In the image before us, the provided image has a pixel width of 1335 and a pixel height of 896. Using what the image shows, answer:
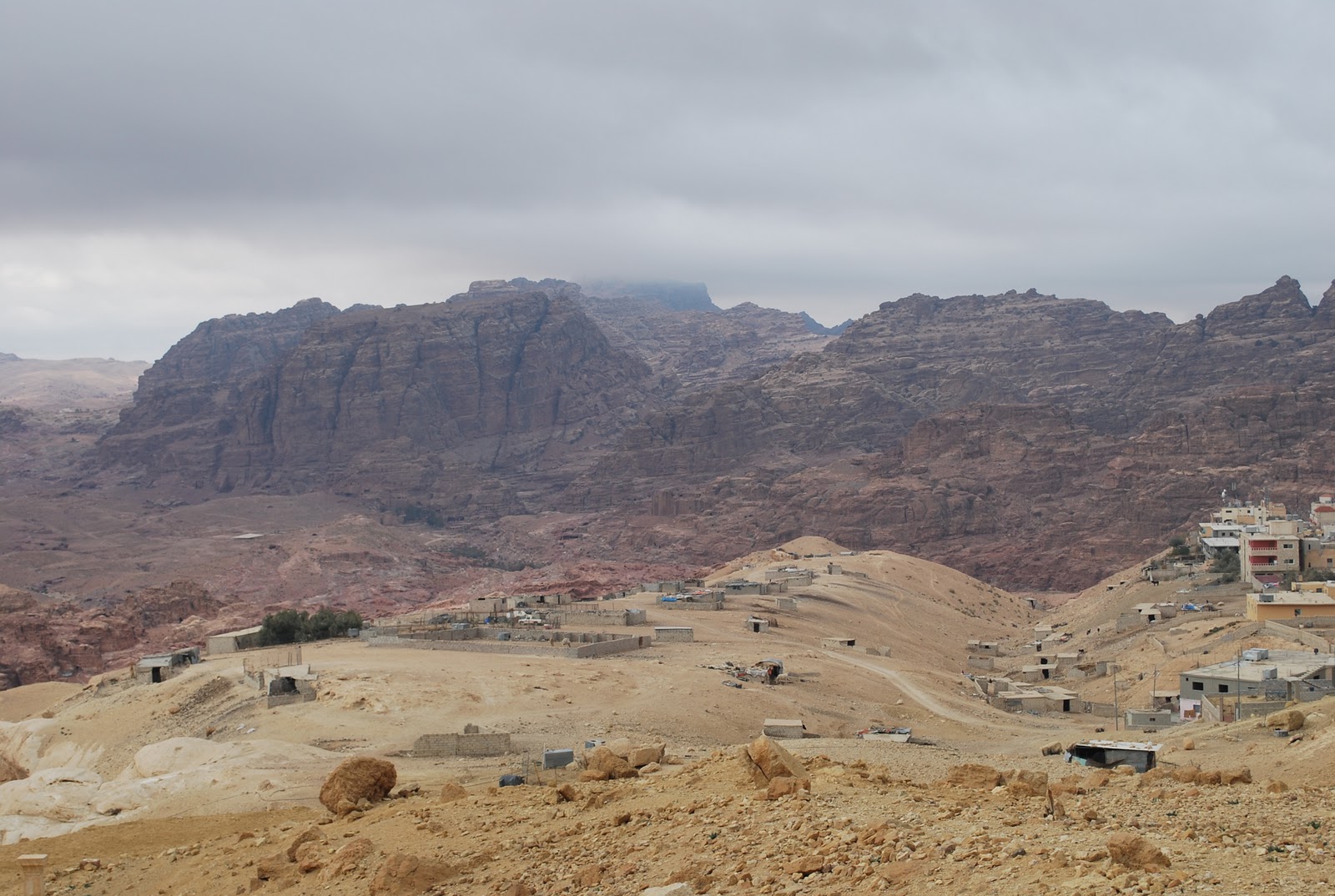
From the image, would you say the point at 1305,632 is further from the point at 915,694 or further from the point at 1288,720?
the point at 1288,720

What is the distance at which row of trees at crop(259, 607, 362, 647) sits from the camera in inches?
2522

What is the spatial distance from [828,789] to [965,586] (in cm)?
8682

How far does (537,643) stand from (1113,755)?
3315 cm

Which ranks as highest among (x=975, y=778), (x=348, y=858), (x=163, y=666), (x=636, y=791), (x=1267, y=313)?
(x=1267, y=313)

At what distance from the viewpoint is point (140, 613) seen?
10200cm

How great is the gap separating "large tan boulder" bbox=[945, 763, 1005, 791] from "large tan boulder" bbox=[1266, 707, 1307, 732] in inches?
448

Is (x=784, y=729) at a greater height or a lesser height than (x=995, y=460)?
greater

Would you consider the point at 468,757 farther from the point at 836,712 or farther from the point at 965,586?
the point at 965,586

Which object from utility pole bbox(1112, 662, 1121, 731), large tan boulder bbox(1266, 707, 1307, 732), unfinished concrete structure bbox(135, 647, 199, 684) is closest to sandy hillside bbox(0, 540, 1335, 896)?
large tan boulder bbox(1266, 707, 1307, 732)

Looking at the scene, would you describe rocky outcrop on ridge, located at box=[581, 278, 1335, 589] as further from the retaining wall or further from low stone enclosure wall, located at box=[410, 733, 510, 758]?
low stone enclosure wall, located at box=[410, 733, 510, 758]

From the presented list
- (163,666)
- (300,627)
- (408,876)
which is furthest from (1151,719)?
(300,627)

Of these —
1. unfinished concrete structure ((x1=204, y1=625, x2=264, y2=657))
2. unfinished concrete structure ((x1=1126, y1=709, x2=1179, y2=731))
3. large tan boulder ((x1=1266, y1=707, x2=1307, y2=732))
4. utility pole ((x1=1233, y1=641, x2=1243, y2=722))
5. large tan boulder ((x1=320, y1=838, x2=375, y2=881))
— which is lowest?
unfinished concrete structure ((x1=204, y1=625, x2=264, y2=657))

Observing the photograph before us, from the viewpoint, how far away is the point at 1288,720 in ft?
94.7

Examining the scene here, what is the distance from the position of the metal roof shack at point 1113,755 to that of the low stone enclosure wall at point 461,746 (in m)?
14.2
